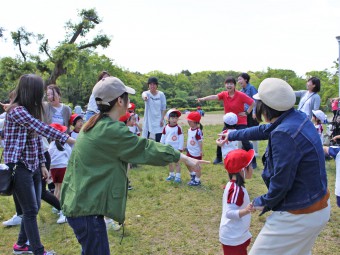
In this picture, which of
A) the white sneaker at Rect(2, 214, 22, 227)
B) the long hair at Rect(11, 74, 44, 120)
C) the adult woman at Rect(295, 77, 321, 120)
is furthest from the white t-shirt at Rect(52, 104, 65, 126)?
the adult woman at Rect(295, 77, 321, 120)

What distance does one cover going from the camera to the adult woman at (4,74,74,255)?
319 cm

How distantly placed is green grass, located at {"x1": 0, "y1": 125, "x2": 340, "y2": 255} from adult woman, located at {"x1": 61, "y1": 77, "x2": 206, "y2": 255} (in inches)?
69.6

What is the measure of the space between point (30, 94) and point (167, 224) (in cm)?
257

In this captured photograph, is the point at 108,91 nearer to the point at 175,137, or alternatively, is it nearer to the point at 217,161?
the point at 175,137

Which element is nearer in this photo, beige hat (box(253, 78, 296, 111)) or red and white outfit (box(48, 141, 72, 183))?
beige hat (box(253, 78, 296, 111))

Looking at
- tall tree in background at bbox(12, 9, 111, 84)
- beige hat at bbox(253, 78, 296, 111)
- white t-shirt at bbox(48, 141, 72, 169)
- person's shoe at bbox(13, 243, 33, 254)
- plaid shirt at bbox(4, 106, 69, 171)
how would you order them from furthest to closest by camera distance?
tall tree in background at bbox(12, 9, 111, 84) → white t-shirt at bbox(48, 141, 72, 169) → person's shoe at bbox(13, 243, 33, 254) → plaid shirt at bbox(4, 106, 69, 171) → beige hat at bbox(253, 78, 296, 111)

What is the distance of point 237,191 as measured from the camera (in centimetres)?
291

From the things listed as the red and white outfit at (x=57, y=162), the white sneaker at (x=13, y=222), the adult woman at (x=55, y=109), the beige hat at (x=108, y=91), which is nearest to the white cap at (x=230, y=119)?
the adult woman at (x=55, y=109)

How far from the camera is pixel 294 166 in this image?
217 cm

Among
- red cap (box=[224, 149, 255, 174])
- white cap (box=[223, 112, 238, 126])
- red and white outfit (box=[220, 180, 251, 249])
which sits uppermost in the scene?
white cap (box=[223, 112, 238, 126])

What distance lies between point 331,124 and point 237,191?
5.73 metres

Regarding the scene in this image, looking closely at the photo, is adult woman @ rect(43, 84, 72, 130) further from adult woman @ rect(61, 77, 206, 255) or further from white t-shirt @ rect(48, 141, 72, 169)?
adult woman @ rect(61, 77, 206, 255)

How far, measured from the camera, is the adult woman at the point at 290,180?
7.17 ft

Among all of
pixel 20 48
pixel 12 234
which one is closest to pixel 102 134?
pixel 12 234
